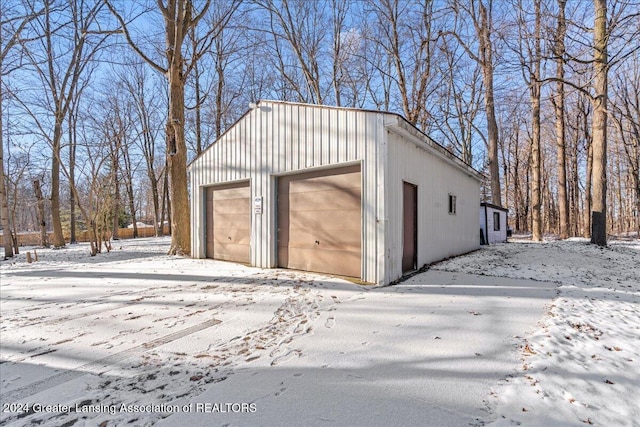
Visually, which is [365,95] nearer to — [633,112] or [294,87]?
[294,87]

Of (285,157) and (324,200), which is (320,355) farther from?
(285,157)

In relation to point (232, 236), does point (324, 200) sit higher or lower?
higher

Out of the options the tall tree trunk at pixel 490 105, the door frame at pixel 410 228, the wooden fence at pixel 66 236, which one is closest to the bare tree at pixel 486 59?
the tall tree trunk at pixel 490 105

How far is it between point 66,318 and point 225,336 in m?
2.18

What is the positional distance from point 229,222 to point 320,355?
599 cm

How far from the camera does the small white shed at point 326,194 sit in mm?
5191

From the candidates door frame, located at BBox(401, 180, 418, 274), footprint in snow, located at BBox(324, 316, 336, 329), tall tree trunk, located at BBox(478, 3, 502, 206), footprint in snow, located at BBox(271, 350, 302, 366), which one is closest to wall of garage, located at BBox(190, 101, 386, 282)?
door frame, located at BBox(401, 180, 418, 274)

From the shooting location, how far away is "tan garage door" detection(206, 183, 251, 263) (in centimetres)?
747

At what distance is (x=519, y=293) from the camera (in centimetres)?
462

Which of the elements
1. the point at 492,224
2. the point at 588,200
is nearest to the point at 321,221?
the point at 492,224

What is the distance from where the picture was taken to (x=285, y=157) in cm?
647

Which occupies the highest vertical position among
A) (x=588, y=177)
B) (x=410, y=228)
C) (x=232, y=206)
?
(x=588, y=177)

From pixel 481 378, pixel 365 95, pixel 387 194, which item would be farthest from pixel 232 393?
pixel 365 95

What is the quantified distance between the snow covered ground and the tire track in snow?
14 millimetres
